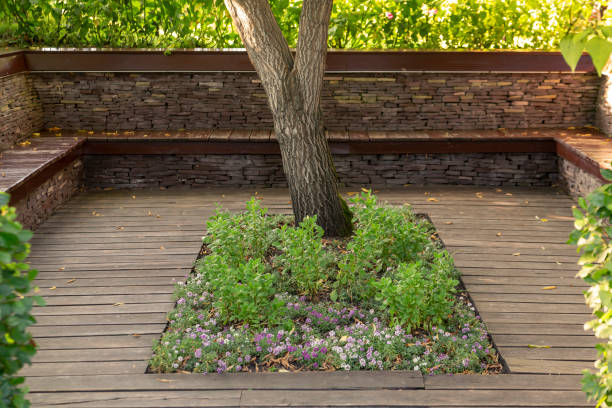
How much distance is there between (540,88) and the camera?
586 centimetres

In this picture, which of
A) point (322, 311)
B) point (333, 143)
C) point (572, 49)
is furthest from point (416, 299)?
point (333, 143)

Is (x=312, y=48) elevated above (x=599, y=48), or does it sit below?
below

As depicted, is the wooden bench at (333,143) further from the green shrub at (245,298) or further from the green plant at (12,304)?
the green plant at (12,304)

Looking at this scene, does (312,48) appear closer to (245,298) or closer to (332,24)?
(245,298)

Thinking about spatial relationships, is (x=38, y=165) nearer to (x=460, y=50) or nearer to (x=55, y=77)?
(x=55, y=77)

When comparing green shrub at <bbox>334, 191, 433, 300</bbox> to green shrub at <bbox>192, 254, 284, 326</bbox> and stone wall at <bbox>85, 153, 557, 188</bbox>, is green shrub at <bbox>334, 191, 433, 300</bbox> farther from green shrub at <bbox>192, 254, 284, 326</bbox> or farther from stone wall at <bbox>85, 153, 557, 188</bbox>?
stone wall at <bbox>85, 153, 557, 188</bbox>

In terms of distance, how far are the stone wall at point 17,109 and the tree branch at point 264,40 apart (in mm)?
2225

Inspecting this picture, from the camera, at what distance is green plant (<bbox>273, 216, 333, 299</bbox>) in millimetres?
3588

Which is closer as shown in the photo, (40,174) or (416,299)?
(416,299)

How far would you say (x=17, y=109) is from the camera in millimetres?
5449

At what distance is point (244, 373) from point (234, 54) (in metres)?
3.51

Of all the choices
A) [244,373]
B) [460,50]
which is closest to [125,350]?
[244,373]

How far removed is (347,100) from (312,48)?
1.75 meters

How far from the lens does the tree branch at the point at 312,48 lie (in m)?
4.12
